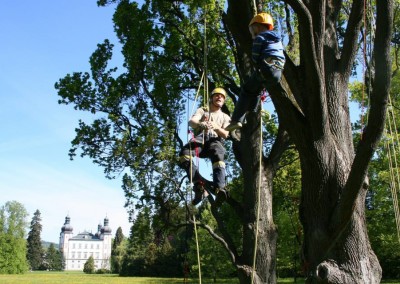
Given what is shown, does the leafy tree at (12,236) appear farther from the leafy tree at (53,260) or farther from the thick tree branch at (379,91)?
the thick tree branch at (379,91)

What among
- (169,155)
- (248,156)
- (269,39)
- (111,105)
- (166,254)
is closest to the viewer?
(269,39)

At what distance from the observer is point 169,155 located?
11.7 m

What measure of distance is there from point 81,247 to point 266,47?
16942 centimetres

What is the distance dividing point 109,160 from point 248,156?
476 cm

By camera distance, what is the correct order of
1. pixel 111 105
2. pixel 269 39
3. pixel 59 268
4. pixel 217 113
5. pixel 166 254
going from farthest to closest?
pixel 59 268, pixel 166 254, pixel 111 105, pixel 217 113, pixel 269 39

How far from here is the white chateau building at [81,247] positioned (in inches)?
6299

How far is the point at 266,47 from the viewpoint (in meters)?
4.22

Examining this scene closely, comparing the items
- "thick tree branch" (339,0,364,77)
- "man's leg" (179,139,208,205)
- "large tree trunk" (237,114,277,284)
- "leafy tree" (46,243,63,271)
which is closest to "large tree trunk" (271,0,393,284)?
"thick tree branch" (339,0,364,77)

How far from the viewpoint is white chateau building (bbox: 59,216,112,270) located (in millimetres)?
160000

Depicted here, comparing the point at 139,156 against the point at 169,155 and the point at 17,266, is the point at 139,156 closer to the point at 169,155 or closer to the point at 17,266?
the point at 169,155

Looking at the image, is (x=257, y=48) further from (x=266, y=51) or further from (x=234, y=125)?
(x=234, y=125)

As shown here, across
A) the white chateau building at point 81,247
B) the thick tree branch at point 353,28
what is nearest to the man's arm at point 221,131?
the thick tree branch at point 353,28

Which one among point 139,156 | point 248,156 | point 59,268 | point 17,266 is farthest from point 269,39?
point 59,268

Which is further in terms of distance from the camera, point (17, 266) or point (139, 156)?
point (17, 266)
